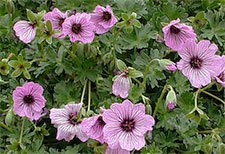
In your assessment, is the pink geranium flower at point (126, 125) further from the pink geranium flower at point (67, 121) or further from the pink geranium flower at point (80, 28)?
the pink geranium flower at point (80, 28)

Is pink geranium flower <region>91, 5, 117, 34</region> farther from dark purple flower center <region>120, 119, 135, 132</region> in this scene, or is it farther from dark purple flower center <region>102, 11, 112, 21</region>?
dark purple flower center <region>120, 119, 135, 132</region>

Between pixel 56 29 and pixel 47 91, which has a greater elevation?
pixel 56 29

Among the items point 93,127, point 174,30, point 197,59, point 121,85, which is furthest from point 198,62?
point 93,127

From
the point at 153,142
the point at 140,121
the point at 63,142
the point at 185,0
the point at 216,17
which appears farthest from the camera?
the point at 185,0

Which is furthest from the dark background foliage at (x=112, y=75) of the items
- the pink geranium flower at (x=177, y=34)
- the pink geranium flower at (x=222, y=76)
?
the pink geranium flower at (x=177, y=34)

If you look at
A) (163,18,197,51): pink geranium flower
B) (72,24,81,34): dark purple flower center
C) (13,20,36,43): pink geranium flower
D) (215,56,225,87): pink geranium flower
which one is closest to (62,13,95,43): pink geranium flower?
(72,24,81,34): dark purple flower center

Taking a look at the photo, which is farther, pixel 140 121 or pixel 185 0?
pixel 185 0

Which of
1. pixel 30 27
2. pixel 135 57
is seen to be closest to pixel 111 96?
pixel 135 57

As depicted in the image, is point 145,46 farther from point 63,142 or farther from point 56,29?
point 63,142
